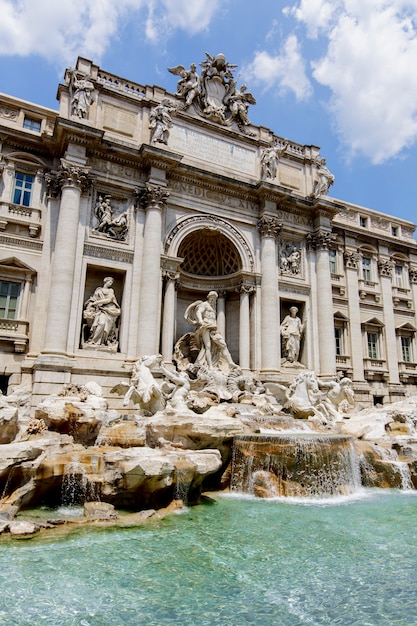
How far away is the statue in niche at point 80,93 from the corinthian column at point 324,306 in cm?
1164

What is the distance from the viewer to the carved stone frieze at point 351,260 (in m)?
23.5

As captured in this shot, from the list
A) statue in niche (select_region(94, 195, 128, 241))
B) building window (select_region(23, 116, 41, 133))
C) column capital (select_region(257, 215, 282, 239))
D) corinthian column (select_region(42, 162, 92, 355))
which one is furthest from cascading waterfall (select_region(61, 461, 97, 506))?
Result: building window (select_region(23, 116, 41, 133))

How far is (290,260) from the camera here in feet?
68.6

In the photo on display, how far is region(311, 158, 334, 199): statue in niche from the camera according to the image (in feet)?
70.9

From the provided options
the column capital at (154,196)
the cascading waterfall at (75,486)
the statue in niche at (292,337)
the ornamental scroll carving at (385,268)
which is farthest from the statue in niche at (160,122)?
the ornamental scroll carving at (385,268)

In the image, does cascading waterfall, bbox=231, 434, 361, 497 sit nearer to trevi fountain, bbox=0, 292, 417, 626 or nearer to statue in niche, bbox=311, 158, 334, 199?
trevi fountain, bbox=0, 292, 417, 626

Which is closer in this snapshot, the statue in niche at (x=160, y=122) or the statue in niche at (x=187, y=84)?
the statue in niche at (x=160, y=122)

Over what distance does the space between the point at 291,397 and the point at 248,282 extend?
5769mm

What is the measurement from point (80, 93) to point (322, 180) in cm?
1185

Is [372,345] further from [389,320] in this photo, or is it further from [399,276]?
[399,276]

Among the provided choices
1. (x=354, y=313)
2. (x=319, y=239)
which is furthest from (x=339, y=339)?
(x=319, y=239)

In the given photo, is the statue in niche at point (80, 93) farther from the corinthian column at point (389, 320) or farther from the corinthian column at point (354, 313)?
the corinthian column at point (389, 320)

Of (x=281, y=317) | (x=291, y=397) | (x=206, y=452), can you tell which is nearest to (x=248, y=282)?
(x=281, y=317)

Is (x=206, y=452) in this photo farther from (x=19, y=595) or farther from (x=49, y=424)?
(x=19, y=595)
